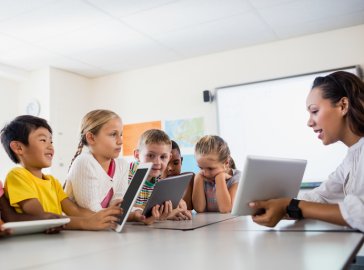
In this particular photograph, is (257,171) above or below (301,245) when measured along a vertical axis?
above

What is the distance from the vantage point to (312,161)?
327 cm

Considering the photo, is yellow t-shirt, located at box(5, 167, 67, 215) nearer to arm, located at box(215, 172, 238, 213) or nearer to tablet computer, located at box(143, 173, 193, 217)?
tablet computer, located at box(143, 173, 193, 217)

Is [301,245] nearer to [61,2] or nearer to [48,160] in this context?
A: [48,160]

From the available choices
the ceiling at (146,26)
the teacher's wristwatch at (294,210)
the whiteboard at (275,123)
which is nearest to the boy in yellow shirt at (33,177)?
the teacher's wristwatch at (294,210)

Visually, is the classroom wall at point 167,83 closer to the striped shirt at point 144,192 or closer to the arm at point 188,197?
the arm at point 188,197

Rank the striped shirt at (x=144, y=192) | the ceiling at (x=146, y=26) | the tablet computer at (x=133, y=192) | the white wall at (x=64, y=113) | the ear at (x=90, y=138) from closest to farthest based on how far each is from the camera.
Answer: the tablet computer at (x=133, y=192) → the ear at (x=90, y=138) → the striped shirt at (x=144, y=192) → the ceiling at (x=146, y=26) → the white wall at (x=64, y=113)

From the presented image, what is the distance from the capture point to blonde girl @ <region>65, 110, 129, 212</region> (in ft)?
4.59

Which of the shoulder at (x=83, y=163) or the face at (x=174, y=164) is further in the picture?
the face at (x=174, y=164)

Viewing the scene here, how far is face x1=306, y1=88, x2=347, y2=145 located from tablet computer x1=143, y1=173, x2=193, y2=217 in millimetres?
579

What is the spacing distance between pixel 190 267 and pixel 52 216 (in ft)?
2.28

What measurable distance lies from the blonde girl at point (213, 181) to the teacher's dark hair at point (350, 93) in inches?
32.0

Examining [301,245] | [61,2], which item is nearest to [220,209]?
[301,245]

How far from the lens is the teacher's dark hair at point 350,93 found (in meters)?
1.24

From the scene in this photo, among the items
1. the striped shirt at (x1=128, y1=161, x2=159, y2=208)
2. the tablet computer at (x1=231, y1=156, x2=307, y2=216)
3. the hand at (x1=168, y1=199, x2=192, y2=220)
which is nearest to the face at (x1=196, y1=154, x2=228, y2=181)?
the striped shirt at (x1=128, y1=161, x2=159, y2=208)
